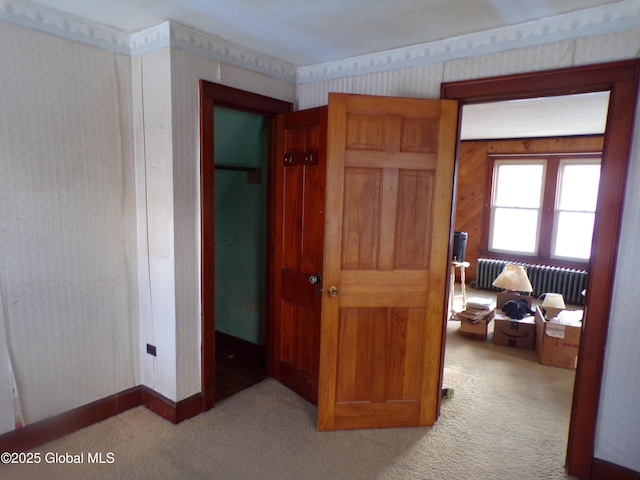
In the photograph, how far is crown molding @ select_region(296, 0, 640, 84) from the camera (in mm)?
1920

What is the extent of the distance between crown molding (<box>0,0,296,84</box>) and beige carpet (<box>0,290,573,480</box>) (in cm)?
228

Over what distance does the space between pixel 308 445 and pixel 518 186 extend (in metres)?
5.41

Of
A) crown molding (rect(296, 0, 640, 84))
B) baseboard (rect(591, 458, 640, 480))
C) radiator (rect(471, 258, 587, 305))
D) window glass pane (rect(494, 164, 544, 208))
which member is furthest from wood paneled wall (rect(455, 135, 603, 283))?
baseboard (rect(591, 458, 640, 480))

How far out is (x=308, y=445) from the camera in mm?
2387

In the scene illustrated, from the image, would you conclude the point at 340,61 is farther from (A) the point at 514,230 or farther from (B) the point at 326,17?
(A) the point at 514,230

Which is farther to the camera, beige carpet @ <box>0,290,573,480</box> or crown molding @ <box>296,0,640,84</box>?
beige carpet @ <box>0,290,573,480</box>

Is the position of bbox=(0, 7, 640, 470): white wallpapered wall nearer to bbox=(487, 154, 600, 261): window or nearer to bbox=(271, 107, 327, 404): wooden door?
bbox=(271, 107, 327, 404): wooden door

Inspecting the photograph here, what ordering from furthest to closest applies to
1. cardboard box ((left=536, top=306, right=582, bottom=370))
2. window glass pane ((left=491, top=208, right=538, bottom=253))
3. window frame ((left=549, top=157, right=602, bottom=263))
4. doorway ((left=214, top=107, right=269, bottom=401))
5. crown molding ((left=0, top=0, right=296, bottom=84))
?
window glass pane ((left=491, top=208, right=538, bottom=253)), window frame ((left=549, top=157, right=602, bottom=263)), cardboard box ((left=536, top=306, right=582, bottom=370)), doorway ((left=214, top=107, right=269, bottom=401)), crown molding ((left=0, top=0, right=296, bottom=84))

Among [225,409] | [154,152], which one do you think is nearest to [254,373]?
[225,409]

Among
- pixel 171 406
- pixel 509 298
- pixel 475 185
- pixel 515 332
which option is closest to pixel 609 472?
pixel 515 332

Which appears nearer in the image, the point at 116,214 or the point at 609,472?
the point at 609,472

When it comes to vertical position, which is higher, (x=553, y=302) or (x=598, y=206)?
(x=598, y=206)

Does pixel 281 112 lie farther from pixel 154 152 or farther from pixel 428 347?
pixel 428 347

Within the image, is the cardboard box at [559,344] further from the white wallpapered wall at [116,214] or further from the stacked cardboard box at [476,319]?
the white wallpapered wall at [116,214]
